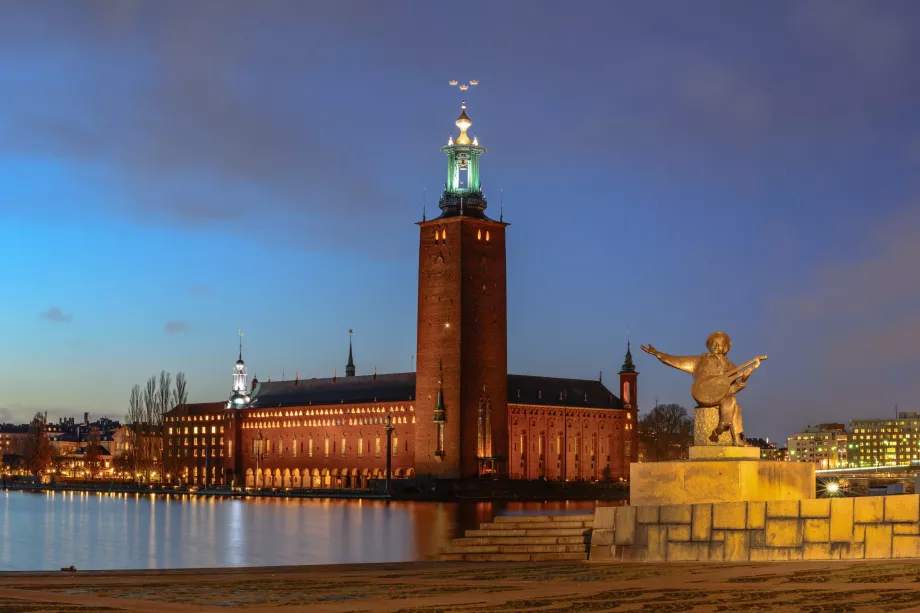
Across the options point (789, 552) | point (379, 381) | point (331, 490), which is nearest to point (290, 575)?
point (789, 552)

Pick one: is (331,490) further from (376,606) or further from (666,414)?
(376,606)

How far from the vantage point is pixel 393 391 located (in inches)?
4437

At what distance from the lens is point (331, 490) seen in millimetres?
108188

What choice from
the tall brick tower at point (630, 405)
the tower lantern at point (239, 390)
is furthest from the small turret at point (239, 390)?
the tall brick tower at point (630, 405)

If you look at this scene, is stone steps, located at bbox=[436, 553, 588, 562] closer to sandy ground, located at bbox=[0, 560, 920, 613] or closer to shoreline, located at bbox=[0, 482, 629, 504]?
sandy ground, located at bbox=[0, 560, 920, 613]

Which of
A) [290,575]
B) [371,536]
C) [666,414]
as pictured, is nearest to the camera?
[290,575]

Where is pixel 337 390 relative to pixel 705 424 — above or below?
below

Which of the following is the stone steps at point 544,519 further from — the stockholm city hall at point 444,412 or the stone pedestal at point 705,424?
the stockholm city hall at point 444,412

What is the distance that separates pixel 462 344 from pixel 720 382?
77.8 m

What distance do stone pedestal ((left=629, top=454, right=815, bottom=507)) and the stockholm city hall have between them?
3006 inches

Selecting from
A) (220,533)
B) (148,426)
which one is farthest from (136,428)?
(220,533)

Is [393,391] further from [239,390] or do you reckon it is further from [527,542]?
[527,542]

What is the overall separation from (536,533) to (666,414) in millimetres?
141149

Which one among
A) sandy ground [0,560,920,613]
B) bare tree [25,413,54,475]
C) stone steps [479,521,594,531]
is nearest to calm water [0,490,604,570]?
stone steps [479,521,594,531]
